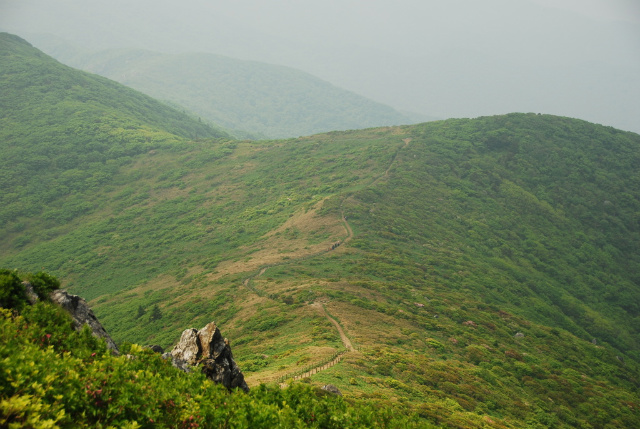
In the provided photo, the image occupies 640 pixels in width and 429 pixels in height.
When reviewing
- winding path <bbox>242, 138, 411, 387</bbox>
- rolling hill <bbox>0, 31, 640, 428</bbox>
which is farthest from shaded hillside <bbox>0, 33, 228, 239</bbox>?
winding path <bbox>242, 138, 411, 387</bbox>

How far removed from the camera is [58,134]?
408 ft

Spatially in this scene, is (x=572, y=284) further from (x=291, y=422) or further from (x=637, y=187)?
(x=291, y=422)

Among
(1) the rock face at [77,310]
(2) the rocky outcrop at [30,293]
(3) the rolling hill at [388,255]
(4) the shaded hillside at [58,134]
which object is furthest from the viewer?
(4) the shaded hillside at [58,134]

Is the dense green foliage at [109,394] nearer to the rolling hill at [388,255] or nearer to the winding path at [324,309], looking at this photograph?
the winding path at [324,309]

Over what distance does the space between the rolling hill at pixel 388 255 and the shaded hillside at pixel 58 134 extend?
1.10 metres

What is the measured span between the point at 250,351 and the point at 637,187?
408 feet

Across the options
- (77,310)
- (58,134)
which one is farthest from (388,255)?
(58,134)

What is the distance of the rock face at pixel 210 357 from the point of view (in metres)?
18.3

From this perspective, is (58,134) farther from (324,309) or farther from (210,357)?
Result: (210,357)

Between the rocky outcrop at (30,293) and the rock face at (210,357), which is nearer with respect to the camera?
the rocky outcrop at (30,293)

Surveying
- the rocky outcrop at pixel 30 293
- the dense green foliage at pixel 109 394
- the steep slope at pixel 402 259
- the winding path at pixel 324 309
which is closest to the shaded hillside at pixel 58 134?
the steep slope at pixel 402 259

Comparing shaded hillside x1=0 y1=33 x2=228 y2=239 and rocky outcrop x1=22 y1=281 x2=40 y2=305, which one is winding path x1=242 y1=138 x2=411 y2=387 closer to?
rocky outcrop x1=22 y1=281 x2=40 y2=305

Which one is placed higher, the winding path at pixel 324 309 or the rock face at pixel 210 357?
the rock face at pixel 210 357

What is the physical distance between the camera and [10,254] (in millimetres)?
82500
